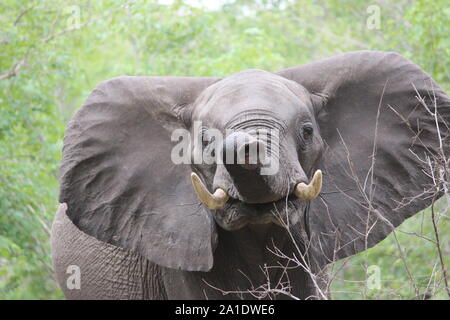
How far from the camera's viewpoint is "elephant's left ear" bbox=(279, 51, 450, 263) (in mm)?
6355


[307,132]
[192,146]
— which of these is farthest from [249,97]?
[192,146]

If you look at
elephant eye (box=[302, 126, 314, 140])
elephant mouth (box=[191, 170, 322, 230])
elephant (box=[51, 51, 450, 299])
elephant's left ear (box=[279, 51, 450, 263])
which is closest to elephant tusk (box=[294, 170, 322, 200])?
elephant mouth (box=[191, 170, 322, 230])

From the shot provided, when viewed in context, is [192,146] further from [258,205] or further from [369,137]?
[369,137]

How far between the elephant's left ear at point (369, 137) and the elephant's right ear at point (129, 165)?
771mm

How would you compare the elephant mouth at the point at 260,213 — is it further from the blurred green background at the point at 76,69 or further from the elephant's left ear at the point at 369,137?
the blurred green background at the point at 76,69

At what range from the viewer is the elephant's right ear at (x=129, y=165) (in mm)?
6332

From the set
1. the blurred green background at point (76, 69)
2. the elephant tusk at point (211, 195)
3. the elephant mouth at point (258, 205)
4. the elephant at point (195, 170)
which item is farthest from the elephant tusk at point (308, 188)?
the blurred green background at point (76, 69)

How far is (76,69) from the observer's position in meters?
10.9

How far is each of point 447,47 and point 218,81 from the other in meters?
4.10

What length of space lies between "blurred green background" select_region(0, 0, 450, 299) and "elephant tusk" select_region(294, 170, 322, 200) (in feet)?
8.12

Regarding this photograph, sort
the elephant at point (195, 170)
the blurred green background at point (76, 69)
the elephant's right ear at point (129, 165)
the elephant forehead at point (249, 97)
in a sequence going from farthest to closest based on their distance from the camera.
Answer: the blurred green background at point (76, 69), the elephant's right ear at point (129, 165), the elephant at point (195, 170), the elephant forehead at point (249, 97)

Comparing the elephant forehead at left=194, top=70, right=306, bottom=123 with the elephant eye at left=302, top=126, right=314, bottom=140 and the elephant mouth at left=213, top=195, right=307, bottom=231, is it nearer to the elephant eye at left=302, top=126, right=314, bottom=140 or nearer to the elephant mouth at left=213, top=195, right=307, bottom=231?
the elephant eye at left=302, top=126, right=314, bottom=140
